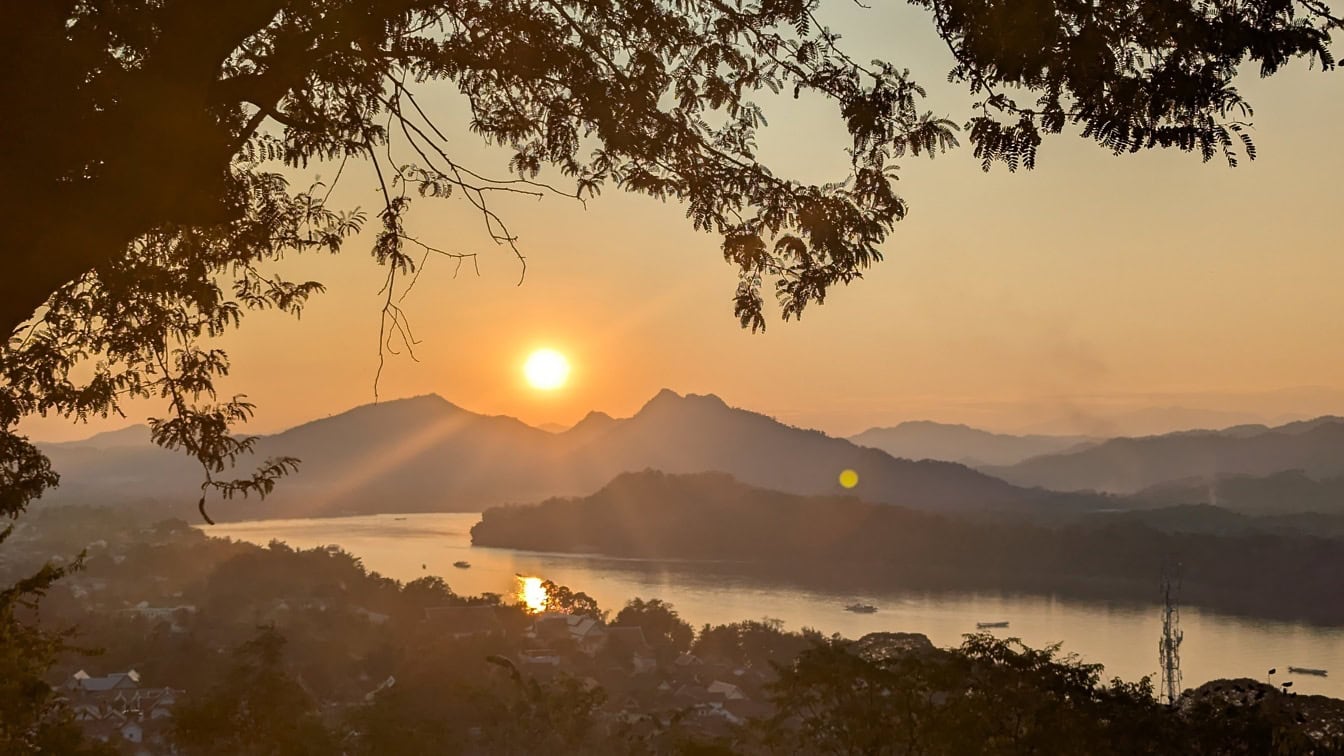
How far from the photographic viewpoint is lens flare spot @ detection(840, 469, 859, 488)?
102 metres

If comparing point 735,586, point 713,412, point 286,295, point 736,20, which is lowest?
point 735,586

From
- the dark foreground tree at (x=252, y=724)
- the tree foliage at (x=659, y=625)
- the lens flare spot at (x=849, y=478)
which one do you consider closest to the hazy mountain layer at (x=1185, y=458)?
the lens flare spot at (x=849, y=478)

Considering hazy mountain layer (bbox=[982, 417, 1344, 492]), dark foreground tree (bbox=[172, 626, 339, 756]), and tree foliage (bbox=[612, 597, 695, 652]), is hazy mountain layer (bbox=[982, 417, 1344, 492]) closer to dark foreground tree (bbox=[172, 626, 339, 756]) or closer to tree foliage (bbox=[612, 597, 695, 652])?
tree foliage (bbox=[612, 597, 695, 652])

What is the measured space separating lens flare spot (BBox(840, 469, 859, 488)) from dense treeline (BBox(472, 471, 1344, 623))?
96.2 feet

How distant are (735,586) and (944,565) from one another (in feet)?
48.5

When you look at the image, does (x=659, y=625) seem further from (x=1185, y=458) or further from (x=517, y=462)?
(x=1185, y=458)

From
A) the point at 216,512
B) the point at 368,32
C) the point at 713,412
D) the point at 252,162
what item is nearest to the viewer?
the point at 368,32

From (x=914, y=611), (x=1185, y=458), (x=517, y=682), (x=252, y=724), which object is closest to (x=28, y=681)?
(x=252, y=724)

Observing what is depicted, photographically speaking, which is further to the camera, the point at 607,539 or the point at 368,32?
the point at 607,539

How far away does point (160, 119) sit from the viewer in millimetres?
2549

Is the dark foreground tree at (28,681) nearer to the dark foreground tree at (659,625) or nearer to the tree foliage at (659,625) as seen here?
the dark foreground tree at (659,625)

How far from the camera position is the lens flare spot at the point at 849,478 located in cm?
10212

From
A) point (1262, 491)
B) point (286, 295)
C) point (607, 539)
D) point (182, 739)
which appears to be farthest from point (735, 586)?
point (1262, 491)

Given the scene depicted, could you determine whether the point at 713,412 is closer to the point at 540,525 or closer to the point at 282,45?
the point at 540,525
